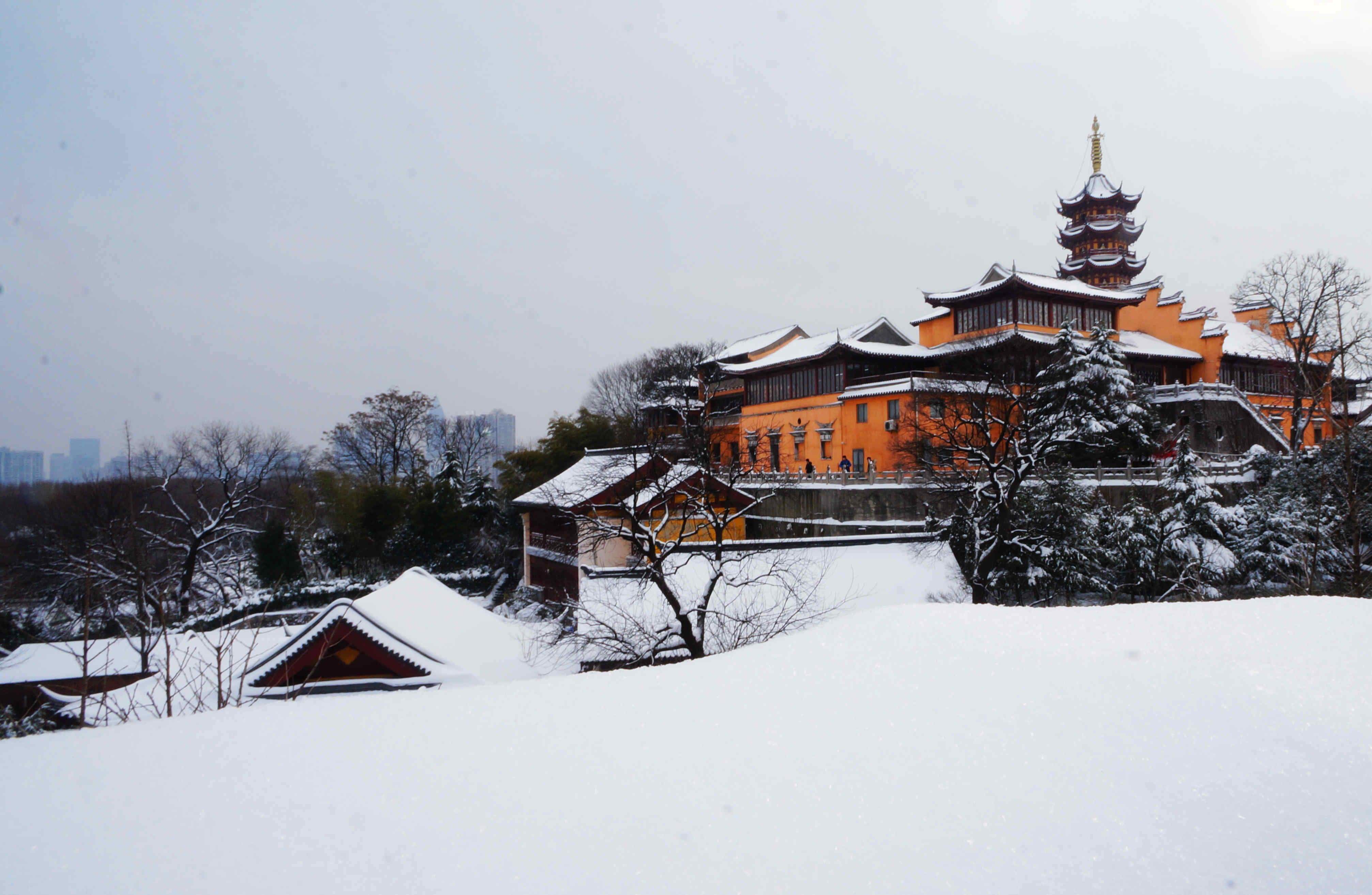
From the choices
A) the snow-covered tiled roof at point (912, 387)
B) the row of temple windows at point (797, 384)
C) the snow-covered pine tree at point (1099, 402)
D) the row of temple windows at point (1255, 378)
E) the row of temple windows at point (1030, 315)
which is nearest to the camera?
the snow-covered pine tree at point (1099, 402)

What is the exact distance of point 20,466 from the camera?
6084 centimetres

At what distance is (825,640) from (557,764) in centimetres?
212

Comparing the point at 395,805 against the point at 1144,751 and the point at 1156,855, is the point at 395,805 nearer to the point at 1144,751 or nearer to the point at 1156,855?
the point at 1156,855

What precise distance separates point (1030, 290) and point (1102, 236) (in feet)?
42.8

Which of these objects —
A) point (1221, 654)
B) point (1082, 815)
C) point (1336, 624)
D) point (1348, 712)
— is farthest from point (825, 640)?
point (1336, 624)

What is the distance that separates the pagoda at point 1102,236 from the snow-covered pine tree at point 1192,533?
24.6 metres

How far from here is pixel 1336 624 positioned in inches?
188

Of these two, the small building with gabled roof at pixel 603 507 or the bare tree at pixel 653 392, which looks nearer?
the small building with gabled roof at pixel 603 507

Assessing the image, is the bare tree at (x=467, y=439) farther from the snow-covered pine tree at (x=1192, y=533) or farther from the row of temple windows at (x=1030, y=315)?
the snow-covered pine tree at (x=1192, y=533)

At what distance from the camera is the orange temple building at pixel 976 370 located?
2381 cm

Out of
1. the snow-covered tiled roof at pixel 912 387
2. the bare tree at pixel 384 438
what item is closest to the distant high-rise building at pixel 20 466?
the bare tree at pixel 384 438

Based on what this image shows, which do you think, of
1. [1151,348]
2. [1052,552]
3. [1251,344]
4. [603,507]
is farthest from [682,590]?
[1251,344]

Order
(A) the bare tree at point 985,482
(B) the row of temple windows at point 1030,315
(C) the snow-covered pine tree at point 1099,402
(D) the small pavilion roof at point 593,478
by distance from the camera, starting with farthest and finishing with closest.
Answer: (B) the row of temple windows at point 1030,315
(C) the snow-covered pine tree at point 1099,402
(D) the small pavilion roof at point 593,478
(A) the bare tree at point 985,482

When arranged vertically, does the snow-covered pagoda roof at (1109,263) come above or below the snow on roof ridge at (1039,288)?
above
